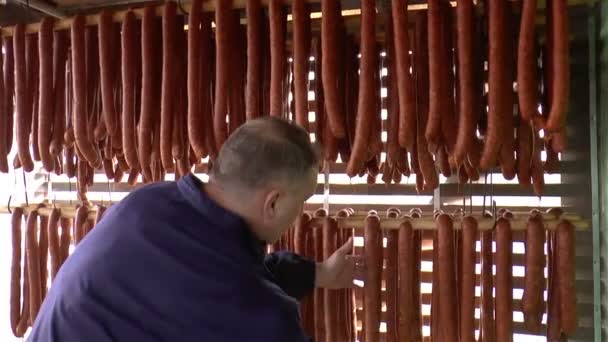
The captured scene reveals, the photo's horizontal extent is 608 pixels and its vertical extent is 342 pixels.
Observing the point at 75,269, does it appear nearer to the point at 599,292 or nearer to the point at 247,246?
the point at 247,246

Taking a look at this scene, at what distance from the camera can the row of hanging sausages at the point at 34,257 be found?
2.87m

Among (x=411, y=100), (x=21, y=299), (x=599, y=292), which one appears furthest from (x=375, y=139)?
(x=21, y=299)

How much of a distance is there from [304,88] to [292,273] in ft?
2.26

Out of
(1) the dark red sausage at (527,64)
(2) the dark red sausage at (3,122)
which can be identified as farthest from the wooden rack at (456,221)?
(2) the dark red sausage at (3,122)

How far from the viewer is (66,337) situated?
166 centimetres

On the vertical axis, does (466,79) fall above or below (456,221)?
above

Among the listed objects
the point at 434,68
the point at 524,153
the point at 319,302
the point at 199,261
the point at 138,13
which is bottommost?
the point at 319,302

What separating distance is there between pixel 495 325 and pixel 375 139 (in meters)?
0.84

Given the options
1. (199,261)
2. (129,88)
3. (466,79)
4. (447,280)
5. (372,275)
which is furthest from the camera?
(129,88)

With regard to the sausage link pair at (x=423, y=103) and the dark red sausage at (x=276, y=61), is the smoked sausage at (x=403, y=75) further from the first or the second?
the dark red sausage at (x=276, y=61)

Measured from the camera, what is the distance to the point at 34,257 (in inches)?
114

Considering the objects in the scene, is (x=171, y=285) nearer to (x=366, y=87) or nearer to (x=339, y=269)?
(x=339, y=269)

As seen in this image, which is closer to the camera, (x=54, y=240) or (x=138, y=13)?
(x=138, y=13)

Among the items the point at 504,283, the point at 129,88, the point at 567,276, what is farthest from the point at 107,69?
the point at 567,276
